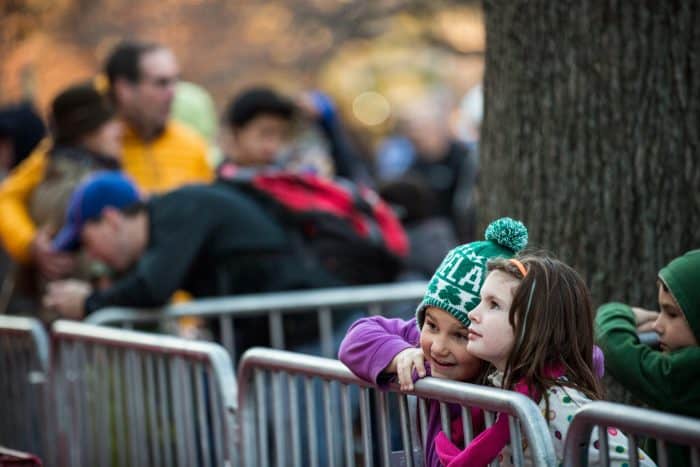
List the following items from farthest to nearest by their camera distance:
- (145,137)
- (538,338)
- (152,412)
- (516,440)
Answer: (145,137) < (152,412) < (538,338) < (516,440)

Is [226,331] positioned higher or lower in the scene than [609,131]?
lower

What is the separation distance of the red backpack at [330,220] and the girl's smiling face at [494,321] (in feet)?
11.0

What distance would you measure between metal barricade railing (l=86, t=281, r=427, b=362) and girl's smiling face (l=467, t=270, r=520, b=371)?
9.77 ft

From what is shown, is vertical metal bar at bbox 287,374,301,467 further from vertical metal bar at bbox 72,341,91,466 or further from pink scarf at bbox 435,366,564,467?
vertical metal bar at bbox 72,341,91,466

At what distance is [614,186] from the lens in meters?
Result: 5.13

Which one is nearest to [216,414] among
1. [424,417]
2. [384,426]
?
[384,426]

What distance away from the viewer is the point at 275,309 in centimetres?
673

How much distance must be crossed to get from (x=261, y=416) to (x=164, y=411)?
30.8 inches

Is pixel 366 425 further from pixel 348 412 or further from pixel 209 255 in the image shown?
pixel 209 255

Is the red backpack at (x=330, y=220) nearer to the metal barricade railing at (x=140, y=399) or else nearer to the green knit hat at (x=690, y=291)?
the metal barricade railing at (x=140, y=399)

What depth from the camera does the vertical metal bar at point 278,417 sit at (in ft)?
15.2

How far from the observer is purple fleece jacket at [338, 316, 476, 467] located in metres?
3.87

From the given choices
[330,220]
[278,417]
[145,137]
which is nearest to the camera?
[278,417]

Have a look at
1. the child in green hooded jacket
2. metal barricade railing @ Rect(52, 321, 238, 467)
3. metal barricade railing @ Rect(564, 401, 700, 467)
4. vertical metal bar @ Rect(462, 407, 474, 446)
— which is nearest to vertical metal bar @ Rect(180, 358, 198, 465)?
metal barricade railing @ Rect(52, 321, 238, 467)
